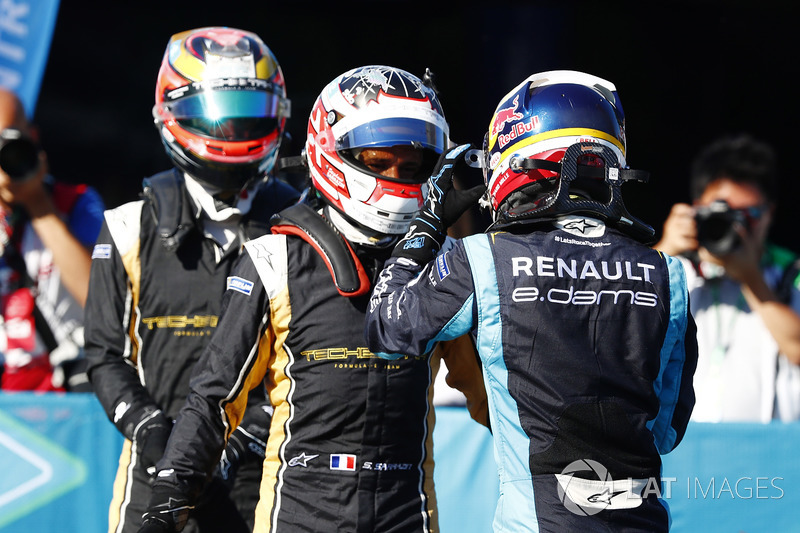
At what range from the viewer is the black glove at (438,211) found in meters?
2.68

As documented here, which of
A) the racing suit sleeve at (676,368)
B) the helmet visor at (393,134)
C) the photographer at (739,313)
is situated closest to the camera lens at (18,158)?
the helmet visor at (393,134)

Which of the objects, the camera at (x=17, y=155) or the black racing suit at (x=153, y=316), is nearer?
the black racing suit at (x=153, y=316)

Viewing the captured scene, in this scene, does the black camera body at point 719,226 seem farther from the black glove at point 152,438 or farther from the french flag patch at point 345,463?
the black glove at point 152,438

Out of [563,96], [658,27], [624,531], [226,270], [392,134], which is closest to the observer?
[624,531]

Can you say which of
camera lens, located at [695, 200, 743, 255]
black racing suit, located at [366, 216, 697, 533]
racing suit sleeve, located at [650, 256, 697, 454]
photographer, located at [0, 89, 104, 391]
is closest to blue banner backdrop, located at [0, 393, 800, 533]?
photographer, located at [0, 89, 104, 391]

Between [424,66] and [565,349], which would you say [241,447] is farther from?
[424,66]

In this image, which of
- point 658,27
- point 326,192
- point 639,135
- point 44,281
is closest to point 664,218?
point 639,135

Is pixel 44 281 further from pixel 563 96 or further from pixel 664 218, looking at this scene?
pixel 664 218

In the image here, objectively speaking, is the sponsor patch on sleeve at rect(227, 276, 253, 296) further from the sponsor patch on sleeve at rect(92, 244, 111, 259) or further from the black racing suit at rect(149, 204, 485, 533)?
the sponsor patch on sleeve at rect(92, 244, 111, 259)

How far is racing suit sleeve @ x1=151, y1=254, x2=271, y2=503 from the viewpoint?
9.27ft

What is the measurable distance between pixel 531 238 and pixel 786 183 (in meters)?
7.01

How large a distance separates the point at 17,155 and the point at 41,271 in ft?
1.98

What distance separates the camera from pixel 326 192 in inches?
123

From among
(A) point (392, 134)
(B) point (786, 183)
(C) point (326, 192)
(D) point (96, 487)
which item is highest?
(A) point (392, 134)
